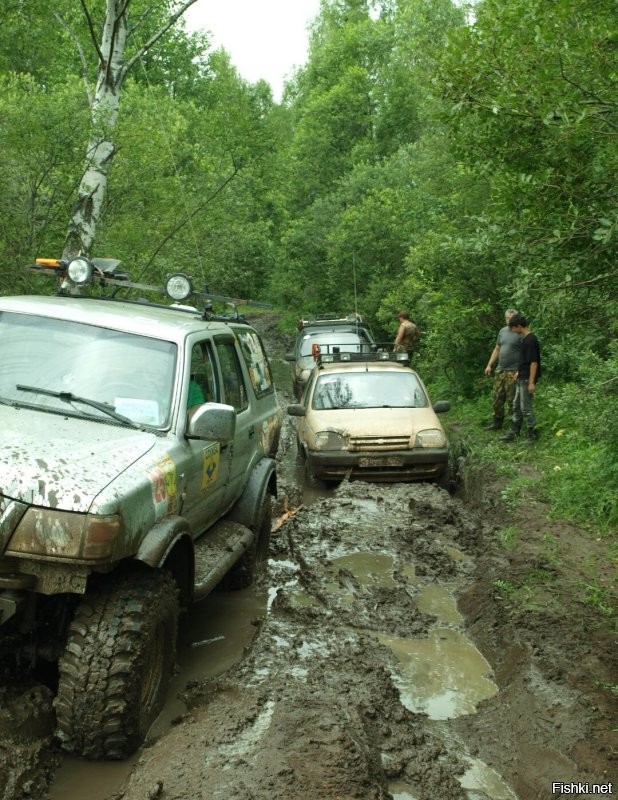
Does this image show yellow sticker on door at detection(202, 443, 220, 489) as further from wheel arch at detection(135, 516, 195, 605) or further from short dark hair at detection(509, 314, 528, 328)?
short dark hair at detection(509, 314, 528, 328)

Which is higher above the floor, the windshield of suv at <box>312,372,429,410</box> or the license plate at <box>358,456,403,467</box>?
the windshield of suv at <box>312,372,429,410</box>

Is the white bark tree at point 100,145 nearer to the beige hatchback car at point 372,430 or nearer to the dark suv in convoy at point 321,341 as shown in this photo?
the beige hatchback car at point 372,430

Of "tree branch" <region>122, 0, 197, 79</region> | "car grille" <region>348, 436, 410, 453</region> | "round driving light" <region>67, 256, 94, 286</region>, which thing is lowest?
"car grille" <region>348, 436, 410, 453</region>

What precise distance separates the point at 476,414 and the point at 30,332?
10682 millimetres

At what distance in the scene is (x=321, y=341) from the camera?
18.5 metres

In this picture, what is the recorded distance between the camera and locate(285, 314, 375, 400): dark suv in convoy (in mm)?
17641

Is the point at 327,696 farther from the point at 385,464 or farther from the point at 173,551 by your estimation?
the point at 385,464

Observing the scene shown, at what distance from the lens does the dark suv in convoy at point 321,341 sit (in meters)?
17.6

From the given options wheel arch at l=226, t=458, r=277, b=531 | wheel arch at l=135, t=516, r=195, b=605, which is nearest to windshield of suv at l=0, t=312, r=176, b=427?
wheel arch at l=135, t=516, r=195, b=605

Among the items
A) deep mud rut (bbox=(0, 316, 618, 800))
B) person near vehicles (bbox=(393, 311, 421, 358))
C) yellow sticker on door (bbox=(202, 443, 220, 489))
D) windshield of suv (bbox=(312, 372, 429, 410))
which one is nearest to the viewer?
deep mud rut (bbox=(0, 316, 618, 800))

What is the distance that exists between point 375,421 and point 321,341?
757cm

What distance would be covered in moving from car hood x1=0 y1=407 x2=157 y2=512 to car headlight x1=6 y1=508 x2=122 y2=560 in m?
0.04

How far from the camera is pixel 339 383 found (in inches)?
476

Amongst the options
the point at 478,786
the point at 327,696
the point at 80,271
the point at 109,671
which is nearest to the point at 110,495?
the point at 109,671
